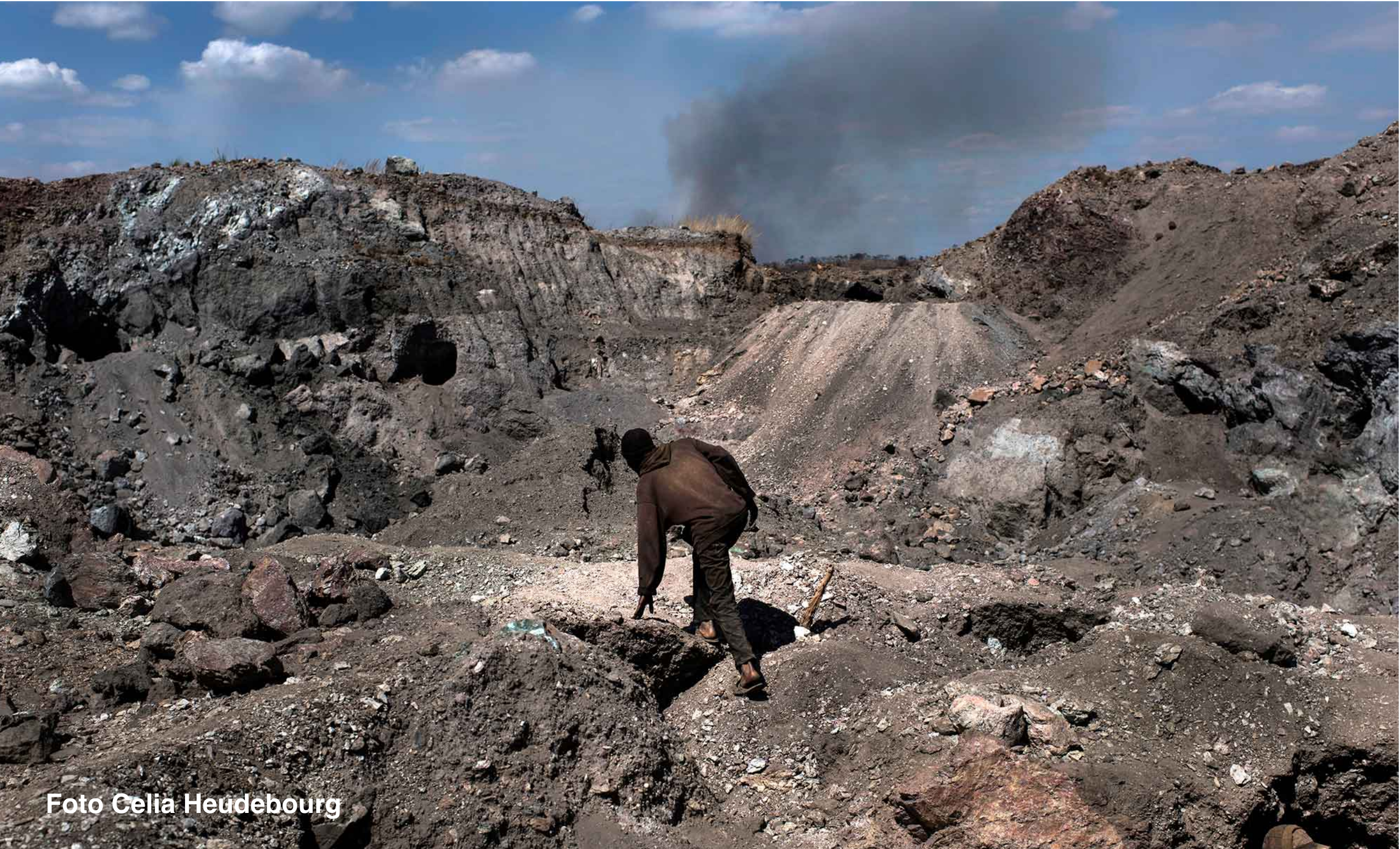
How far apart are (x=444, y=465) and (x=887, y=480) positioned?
510cm

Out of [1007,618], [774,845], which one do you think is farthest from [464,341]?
[774,845]

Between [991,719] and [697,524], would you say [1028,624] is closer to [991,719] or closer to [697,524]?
[991,719]

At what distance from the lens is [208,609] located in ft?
19.5

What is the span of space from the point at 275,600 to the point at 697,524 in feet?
8.56

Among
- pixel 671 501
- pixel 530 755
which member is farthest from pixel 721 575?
Answer: pixel 530 755

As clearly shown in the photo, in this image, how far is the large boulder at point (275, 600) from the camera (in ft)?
19.6

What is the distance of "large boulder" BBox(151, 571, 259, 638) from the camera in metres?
5.86

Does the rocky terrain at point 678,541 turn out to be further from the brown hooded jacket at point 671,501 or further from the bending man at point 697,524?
the brown hooded jacket at point 671,501

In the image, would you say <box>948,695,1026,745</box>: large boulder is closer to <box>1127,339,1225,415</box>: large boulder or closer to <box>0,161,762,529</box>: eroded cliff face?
<box>0,161,762,529</box>: eroded cliff face

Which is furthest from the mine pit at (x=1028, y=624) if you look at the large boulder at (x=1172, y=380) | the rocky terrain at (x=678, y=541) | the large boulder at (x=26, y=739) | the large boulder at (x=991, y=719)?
the large boulder at (x=26, y=739)

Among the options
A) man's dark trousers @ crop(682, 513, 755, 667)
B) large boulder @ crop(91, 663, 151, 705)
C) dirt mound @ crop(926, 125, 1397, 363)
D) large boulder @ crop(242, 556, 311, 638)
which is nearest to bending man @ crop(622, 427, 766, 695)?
man's dark trousers @ crop(682, 513, 755, 667)

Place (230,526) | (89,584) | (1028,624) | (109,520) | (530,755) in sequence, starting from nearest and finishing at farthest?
(530,755) < (89,584) < (1028,624) < (109,520) < (230,526)

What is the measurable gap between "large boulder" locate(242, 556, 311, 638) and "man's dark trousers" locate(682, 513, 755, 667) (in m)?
2.44

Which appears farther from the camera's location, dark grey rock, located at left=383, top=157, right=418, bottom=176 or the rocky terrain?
dark grey rock, located at left=383, top=157, right=418, bottom=176
